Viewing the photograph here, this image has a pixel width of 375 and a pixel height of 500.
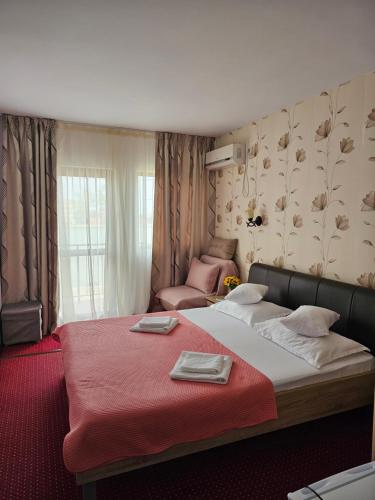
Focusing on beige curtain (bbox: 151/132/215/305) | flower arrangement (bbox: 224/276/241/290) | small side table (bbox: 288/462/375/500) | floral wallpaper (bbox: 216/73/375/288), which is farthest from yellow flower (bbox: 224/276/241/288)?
small side table (bbox: 288/462/375/500)

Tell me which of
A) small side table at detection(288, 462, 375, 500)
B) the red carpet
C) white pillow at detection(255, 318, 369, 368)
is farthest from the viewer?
the red carpet

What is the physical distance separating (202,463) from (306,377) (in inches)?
32.1

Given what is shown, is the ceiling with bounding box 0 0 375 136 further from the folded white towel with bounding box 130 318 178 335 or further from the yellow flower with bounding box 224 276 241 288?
the folded white towel with bounding box 130 318 178 335

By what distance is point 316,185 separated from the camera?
9.84 feet

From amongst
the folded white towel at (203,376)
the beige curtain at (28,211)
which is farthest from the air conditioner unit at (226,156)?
the folded white towel at (203,376)

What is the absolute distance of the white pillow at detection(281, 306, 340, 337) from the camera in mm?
2332

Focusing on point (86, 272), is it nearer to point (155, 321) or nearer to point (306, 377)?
point (155, 321)

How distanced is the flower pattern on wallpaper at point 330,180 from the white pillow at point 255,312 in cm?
51

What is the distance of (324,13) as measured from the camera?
69.6 inches

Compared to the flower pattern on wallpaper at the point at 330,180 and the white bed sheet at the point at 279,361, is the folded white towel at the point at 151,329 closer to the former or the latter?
the white bed sheet at the point at 279,361

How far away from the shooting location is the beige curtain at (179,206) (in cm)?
449

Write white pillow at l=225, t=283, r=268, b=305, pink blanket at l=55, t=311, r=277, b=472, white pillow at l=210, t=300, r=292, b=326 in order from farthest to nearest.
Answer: white pillow at l=225, t=283, r=268, b=305
white pillow at l=210, t=300, r=292, b=326
pink blanket at l=55, t=311, r=277, b=472

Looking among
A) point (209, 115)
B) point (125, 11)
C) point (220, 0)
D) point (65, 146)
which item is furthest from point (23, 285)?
point (220, 0)

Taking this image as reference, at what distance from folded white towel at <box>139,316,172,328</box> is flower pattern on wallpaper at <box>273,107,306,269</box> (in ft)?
4.63
